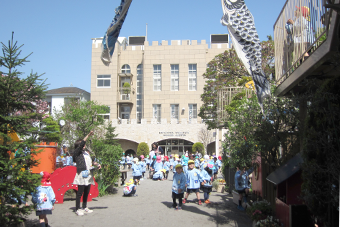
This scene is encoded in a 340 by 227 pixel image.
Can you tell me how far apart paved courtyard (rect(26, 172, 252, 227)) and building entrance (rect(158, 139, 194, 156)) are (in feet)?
97.3

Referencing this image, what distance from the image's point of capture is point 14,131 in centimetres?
641

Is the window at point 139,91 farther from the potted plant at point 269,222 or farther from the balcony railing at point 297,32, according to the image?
the potted plant at point 269,222

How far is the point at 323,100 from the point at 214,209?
6.62 m

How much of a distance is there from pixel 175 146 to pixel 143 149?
468 cm

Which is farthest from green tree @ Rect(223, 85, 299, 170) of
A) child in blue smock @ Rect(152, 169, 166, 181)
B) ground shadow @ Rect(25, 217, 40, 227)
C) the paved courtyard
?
child in blue smock @ Rect(152, 169, 166, 181)

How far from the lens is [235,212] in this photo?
980 cm

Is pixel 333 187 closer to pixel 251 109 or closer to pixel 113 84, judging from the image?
pixel 251 109

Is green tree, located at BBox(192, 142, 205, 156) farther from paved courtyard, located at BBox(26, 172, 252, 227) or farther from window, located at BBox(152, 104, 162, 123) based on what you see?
paved courtyard, located at BBox(26, 172, 252, 227)

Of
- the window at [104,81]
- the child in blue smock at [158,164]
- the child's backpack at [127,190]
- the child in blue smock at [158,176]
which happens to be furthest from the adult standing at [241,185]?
the window at [104,81]

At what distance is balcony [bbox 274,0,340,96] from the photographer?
15.2ft

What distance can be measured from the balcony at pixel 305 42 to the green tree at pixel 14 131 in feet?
17.1

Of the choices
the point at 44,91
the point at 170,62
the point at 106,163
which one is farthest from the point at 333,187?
the point at 170,62

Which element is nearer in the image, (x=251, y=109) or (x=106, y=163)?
(x=251, y=109)

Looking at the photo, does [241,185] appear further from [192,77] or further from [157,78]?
[157,78]
